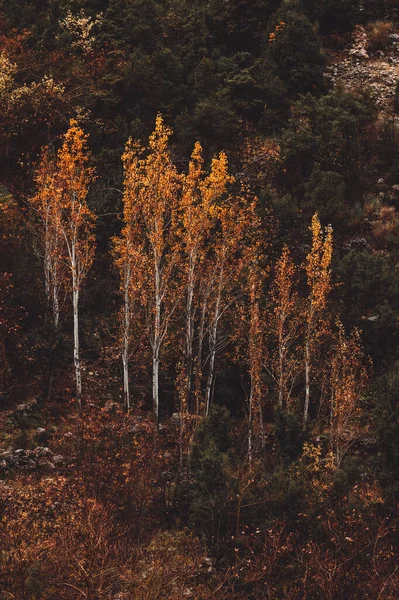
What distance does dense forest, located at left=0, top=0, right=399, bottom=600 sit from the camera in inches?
524

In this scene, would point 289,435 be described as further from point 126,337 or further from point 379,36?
point 379,36

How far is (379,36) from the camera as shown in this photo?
38.1 metres

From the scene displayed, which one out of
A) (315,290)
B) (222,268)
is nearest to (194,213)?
(222,268)

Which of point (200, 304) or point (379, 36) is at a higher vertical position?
point (379, 36)

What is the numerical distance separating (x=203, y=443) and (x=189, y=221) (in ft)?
23.7

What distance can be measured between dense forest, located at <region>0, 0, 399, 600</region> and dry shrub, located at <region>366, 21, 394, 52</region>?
17cm

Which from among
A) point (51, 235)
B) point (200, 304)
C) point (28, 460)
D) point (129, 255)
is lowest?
point (28, 460)

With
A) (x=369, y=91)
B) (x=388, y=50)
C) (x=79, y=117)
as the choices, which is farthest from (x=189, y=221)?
(x=388, y=50)

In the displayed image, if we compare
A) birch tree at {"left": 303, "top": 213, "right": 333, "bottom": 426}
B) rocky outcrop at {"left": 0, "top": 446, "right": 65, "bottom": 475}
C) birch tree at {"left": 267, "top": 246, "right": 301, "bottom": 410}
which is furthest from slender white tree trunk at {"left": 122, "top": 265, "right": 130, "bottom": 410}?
birch tree at {"left": 303, "top": 213, "right": 333, "bottom": 426}

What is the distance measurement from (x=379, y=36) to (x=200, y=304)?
27434 millimetres

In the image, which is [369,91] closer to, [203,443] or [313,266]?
[313,266]

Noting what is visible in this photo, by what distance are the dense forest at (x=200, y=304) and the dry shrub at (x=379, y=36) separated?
166 mm

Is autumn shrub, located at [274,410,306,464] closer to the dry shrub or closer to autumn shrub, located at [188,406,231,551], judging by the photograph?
autumn shrub, located at [188,406,231,551]

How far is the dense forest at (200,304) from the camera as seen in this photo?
13.3 metres
